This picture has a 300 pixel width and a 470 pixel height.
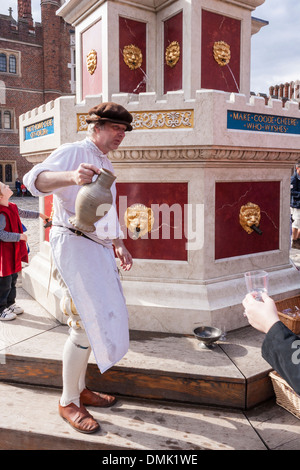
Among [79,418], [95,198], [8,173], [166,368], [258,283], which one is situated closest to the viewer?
[258,283]

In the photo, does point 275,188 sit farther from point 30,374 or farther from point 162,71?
point 30,374

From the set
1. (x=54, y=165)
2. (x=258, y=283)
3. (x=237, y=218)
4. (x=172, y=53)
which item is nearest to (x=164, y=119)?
(x=172, y=53)

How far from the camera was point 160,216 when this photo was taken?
3371mm

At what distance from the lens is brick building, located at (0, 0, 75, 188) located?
2611 cm

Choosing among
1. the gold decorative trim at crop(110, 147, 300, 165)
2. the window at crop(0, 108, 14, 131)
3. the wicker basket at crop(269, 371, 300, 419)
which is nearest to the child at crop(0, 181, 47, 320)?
the gold decorative trim at crop(110, 147, 300, 165)

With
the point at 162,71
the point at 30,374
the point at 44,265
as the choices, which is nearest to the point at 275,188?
the point at 162,71

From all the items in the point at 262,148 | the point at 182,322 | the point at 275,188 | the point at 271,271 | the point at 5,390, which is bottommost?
the point at 5,390

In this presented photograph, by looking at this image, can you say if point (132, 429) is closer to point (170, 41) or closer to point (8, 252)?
point (8, 252)

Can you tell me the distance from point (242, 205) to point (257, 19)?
246 cm

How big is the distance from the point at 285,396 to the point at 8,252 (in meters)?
2.55

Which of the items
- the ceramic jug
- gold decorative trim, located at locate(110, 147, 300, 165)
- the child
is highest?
gold decorative trim, located at locate(110, 147, 300, 165)

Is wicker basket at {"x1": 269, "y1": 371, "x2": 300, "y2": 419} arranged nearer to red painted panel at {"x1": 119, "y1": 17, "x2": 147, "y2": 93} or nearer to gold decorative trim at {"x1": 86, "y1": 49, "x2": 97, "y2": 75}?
red painted panel at {"x1": 119, "y1": 17, "x2": 147, "y2": 93}

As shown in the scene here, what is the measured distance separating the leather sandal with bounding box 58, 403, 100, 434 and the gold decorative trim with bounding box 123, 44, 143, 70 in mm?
3000

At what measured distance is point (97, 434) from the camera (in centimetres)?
218
